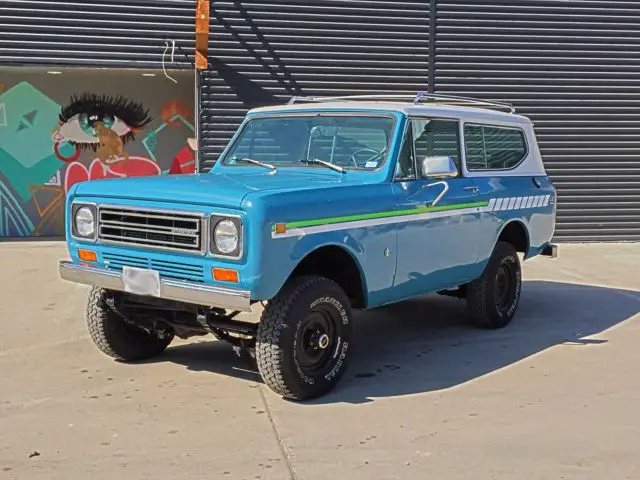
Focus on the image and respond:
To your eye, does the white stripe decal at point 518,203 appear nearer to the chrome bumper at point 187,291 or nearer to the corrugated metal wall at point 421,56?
the chrome bumper at point 187,291

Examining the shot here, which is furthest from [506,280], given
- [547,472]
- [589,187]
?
[589,187]

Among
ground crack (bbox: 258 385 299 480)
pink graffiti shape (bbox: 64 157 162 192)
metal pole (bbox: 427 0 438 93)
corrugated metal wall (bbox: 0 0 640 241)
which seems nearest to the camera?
ground crack (bbox: 258 385 299 480)

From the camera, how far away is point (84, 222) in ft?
16.9

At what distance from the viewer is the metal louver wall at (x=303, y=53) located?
449 inches

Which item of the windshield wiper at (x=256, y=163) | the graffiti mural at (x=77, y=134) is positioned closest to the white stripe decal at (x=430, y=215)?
the windshield wiper at (x=256, y=163)

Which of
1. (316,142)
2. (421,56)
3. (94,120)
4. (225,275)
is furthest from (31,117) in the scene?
(225,275)

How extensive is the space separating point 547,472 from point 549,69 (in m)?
9.67

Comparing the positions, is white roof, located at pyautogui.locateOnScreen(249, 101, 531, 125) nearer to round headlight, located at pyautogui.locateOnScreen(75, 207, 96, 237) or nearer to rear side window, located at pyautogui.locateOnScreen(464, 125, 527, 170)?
rear side window, located at pyautogui.locateOnScreen(464, 125, 527, 170)

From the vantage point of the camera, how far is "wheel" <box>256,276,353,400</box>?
467 cm

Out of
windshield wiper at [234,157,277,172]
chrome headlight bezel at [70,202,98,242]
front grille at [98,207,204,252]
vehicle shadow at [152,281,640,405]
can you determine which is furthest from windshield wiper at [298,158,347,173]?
chrome headlight bezel at [70,202,98,242]

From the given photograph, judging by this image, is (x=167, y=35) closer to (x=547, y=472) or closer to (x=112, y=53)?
(x=112, y=53)

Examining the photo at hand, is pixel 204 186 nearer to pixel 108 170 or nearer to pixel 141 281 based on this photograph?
pixel 141 281

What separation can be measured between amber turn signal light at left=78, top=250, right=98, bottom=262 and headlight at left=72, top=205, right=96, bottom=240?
0.10m

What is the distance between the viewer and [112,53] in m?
11.0
